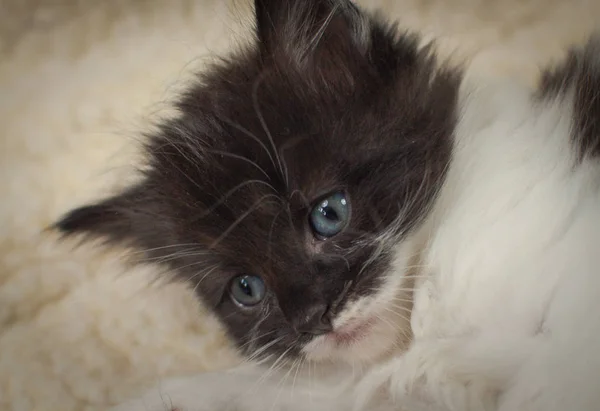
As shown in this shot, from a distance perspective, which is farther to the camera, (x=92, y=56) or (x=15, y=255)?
(x=92, y=56)

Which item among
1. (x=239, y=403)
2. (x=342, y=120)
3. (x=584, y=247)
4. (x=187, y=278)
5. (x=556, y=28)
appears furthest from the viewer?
(x=556, y=28)

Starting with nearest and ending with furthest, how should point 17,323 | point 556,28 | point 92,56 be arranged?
1. point 17,323
2. point 556,28
3. point 92,56

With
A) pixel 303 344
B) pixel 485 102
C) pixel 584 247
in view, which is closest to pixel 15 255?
pixel 303 344

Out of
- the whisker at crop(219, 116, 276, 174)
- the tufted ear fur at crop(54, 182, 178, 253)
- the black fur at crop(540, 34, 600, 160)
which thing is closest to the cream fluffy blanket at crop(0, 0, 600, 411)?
the tufted ear fur at crop(54, 182, 178, 253)

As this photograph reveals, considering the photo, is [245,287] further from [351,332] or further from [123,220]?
[123,220]

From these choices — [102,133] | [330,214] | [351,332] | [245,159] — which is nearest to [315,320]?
[351,332]

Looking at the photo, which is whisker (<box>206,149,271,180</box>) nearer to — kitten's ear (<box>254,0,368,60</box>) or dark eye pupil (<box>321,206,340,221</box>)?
dark eye pupil (<box>321,206,340,221</box>)

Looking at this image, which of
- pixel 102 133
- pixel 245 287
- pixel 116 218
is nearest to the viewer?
pixel 245 287

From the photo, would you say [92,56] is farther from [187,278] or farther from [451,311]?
[451,311]
